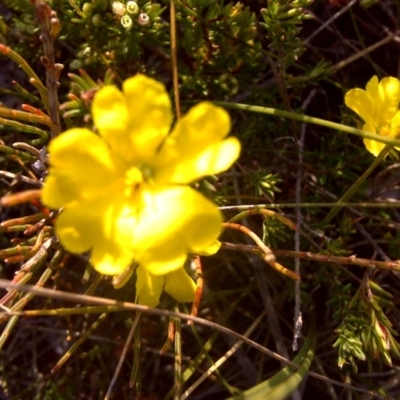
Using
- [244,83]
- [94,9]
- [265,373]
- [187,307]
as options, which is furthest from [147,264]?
[265,373]

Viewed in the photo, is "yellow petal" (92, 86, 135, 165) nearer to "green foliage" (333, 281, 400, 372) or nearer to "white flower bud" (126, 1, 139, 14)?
"white flower bud" (126, 1, 139, 14)

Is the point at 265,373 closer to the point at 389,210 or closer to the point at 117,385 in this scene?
the point at 117,385

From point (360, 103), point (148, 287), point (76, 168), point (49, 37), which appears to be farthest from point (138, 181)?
point (360, 103)

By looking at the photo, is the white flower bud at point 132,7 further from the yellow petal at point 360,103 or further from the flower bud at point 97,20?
the yellow petal at point 360,103

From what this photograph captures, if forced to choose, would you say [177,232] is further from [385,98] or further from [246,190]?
[246,190]

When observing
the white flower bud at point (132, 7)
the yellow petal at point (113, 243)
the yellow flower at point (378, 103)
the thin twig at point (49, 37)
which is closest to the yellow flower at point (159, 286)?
the yellow petal at point (113, 243)

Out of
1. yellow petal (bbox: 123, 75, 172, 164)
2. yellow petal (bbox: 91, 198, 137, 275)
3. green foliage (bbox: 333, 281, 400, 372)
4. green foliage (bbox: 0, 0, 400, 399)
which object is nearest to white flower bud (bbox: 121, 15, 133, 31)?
green foliage (bbox: 0, 0, 400, 399)
